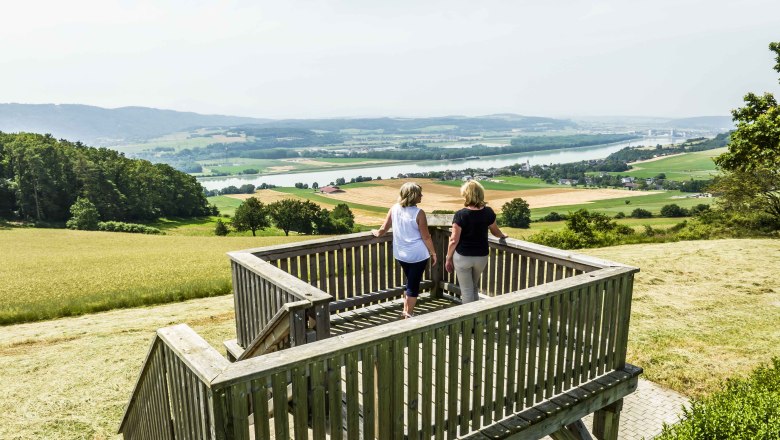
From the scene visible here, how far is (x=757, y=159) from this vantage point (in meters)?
20.5

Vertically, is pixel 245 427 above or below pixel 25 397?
above

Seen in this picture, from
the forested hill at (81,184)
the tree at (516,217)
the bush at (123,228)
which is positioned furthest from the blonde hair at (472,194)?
the forested hill at (81,184)

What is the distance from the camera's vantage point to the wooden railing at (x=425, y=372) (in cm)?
328

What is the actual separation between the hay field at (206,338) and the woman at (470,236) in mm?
5626

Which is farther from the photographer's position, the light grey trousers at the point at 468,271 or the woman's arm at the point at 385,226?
the woman's arm at the point at 385,226

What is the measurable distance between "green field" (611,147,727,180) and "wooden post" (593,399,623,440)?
156528 millimetres

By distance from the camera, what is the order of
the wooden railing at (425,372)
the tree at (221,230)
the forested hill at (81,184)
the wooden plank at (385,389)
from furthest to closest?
1. the forested hill at (81,184)
2. the tree at (221,230)
3. the wooden plank at (385,389)
4. the wooden railing at (425,372)

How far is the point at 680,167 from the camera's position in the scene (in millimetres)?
166875

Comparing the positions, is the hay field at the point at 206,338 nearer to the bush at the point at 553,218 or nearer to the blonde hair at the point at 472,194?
the blonde hair at the point at 472,194

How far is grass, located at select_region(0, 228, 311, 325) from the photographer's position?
15367 mm

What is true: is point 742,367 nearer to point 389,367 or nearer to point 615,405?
point 615,405

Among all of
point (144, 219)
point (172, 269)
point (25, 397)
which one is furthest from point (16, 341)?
point (144, 219)

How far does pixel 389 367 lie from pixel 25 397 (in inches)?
307

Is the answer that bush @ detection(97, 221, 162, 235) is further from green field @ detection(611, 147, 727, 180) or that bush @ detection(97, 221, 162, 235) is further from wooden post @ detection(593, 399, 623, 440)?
green field @ detection(611, 147, 727, 180)
